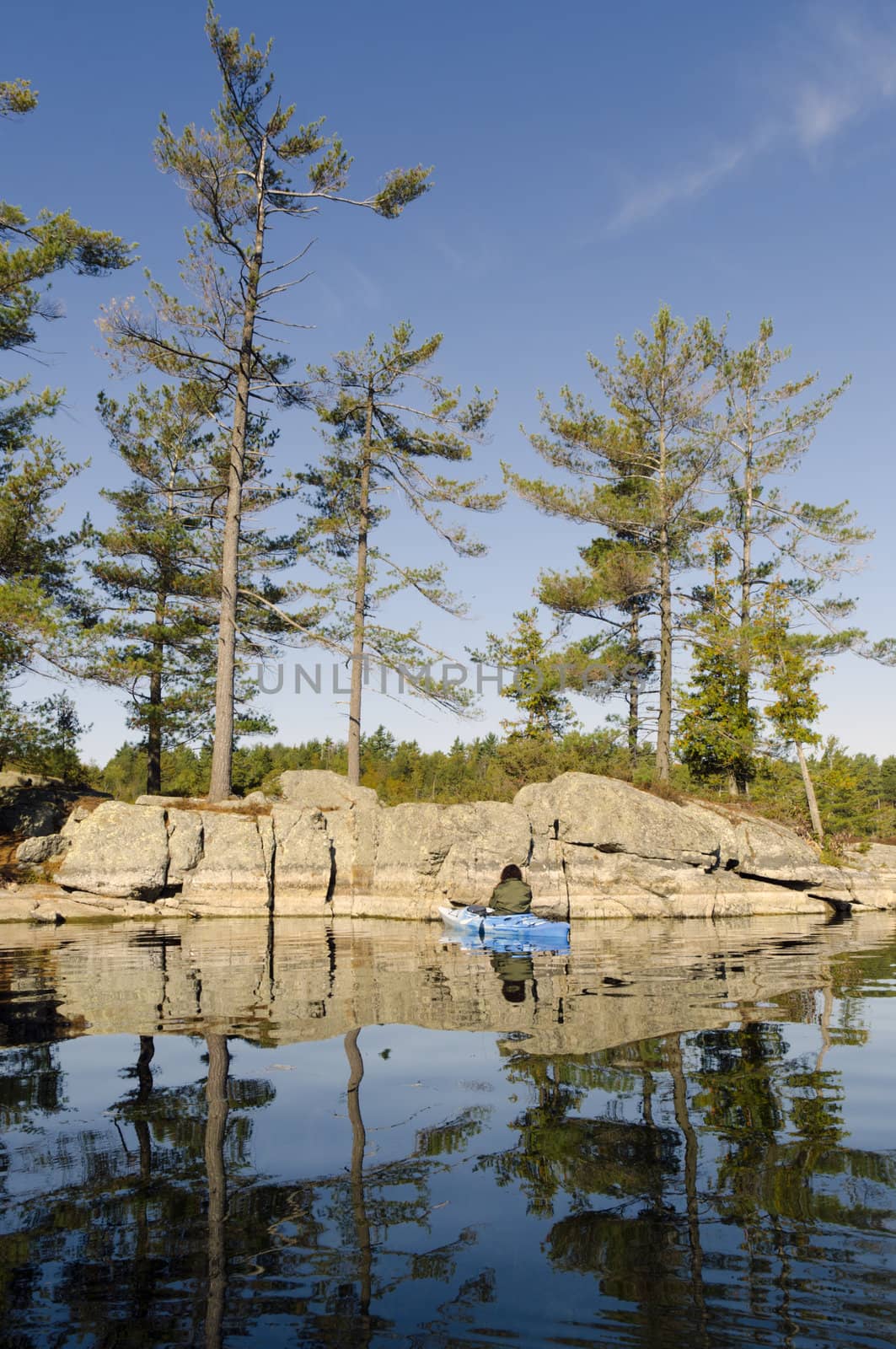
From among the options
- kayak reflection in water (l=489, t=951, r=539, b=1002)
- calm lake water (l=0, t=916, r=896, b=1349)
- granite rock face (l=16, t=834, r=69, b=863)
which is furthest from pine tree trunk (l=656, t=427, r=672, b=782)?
calm lake water (l=0, t=916, r=896, b=1349)

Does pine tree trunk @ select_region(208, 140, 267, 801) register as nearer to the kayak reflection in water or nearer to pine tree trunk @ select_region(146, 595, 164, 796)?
pine tree trunk @ select_region(146, 595, 164, 796)

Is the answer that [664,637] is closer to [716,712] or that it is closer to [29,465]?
[716,712]

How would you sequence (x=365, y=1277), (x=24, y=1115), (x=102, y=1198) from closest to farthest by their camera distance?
(x=365, y=1277)
(x=102, y=1198)
(x=24, y=1115)

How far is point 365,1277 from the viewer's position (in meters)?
3.11

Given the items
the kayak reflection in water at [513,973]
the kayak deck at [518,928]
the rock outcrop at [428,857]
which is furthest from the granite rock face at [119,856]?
the kayak reflection in water at [513,973]

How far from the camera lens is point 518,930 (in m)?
15.8

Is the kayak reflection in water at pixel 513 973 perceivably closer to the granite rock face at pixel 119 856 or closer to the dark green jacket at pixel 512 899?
the dark green jacket at pixel 512 899

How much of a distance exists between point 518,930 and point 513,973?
419 cm

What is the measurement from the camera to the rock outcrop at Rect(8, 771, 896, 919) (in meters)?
21.6

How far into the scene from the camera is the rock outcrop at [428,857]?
21.6 meters

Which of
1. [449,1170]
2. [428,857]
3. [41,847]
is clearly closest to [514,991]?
[449,1170]

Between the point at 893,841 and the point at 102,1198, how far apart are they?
38.3 metres

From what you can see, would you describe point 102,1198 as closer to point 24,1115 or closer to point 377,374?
point 24,1115

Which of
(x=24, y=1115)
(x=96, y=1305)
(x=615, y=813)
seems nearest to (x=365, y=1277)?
(x=96, y=1305)
